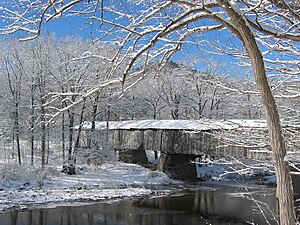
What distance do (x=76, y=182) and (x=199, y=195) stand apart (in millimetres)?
6326

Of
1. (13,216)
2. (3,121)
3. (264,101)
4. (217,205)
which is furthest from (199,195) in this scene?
(264,101)

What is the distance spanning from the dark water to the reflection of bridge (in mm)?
4598

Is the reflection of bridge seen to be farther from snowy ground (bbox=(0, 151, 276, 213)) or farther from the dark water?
the dark water

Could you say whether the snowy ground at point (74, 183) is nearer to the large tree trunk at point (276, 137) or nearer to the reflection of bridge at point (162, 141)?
→ the reflection of bridge at point (162, 141)

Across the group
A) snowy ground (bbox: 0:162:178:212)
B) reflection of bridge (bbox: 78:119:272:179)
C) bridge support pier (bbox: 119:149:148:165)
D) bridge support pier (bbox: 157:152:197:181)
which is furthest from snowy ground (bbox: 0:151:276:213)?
bridge support pier (bbox: 119:149:148:165)

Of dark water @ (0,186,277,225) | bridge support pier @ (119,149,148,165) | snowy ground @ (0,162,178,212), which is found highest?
bridge support pier @ (119,149,148,165)

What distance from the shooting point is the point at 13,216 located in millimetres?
12320

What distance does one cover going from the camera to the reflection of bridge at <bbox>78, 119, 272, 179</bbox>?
21.2 metres

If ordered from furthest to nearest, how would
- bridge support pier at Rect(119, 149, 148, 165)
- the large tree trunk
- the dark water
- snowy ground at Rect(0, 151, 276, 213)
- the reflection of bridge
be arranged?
bridge support pier at Rect(119, 149, 148, 165) < the reflection of bridge < snowy ground at Rect(0, 151, 276, 213) < the dark water < the large tree trunk

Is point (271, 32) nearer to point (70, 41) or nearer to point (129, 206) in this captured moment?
point (129, 206)

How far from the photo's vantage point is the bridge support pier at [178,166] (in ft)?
74.2

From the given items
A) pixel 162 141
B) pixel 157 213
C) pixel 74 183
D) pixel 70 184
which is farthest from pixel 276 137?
pixel 162 141

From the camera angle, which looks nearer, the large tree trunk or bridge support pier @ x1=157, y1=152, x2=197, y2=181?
the large tree trunk

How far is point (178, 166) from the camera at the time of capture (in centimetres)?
2306
